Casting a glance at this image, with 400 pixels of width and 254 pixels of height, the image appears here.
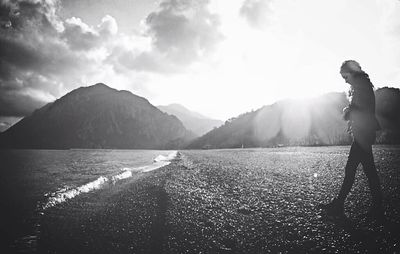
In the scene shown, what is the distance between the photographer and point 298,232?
16.0 ft

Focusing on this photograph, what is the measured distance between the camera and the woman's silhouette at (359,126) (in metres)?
5.92

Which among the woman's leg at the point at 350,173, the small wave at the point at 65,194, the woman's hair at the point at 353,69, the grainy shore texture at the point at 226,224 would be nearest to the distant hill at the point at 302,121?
the small wave at the point at 65,194

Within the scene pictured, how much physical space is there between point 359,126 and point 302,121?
118 metres

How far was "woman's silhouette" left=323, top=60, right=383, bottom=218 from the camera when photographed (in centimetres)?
592

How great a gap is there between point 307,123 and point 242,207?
115 m

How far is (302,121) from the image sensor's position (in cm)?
11525

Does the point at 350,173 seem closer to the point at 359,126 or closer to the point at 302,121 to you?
the point at 359,126

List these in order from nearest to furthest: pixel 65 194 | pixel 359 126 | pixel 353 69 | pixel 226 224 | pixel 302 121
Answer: pixel 226 224, pixel 359 126, pixel 353 69, pixel 65 194, pixel 302 121

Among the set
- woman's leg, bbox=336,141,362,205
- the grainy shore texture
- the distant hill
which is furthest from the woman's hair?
the distant hill

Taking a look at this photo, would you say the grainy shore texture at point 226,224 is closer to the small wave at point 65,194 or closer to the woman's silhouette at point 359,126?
the woman's silhouette at point 359,126

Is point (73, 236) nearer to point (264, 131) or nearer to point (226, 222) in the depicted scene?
point (226, 222)

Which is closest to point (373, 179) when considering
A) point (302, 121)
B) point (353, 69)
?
point (353, 69)

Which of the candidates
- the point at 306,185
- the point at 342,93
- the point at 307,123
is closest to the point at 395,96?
the point at 342,93

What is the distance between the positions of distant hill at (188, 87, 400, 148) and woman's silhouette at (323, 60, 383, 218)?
8291 centimetres
